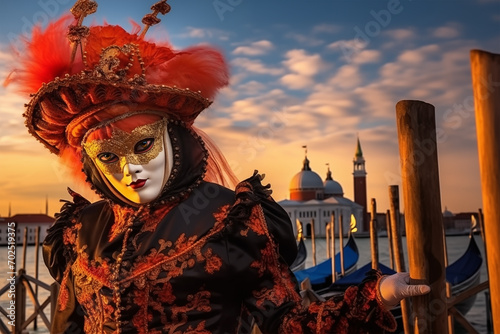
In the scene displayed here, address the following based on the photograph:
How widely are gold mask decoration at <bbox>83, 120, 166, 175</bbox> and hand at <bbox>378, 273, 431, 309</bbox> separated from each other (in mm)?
879

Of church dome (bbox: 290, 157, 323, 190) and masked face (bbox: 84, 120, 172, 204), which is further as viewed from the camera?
church dome (bbox: 290, 157, 323, 190)

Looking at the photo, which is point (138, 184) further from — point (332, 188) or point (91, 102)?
point (332, 188)

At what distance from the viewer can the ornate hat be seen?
7.04 feet

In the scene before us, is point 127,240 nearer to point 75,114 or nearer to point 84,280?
point 84,280

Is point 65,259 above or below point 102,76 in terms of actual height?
below

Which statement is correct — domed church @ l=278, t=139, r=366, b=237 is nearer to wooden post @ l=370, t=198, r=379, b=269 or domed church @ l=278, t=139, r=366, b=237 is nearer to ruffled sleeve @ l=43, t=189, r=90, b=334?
wooden post @ l=370, t=198, r=379, b=269

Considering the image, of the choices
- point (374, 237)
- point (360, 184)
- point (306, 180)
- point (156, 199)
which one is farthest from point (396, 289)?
point (360, 184)

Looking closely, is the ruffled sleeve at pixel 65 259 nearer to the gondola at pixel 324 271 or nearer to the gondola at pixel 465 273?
the gondola at pixel 324 271

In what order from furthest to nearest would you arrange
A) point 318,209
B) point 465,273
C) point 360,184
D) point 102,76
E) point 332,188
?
point 360,184, point 332,188, point 318,209, point 465,273, point 102,76

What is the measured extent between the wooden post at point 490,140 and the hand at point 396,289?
0.69 feet

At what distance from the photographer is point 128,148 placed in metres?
2.16

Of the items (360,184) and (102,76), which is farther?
(360,184)

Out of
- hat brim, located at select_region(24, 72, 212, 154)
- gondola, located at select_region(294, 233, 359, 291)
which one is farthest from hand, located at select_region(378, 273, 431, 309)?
gondola, located at select_region(294, 233, 359, 291)

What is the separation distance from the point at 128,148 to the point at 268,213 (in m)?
0.53
